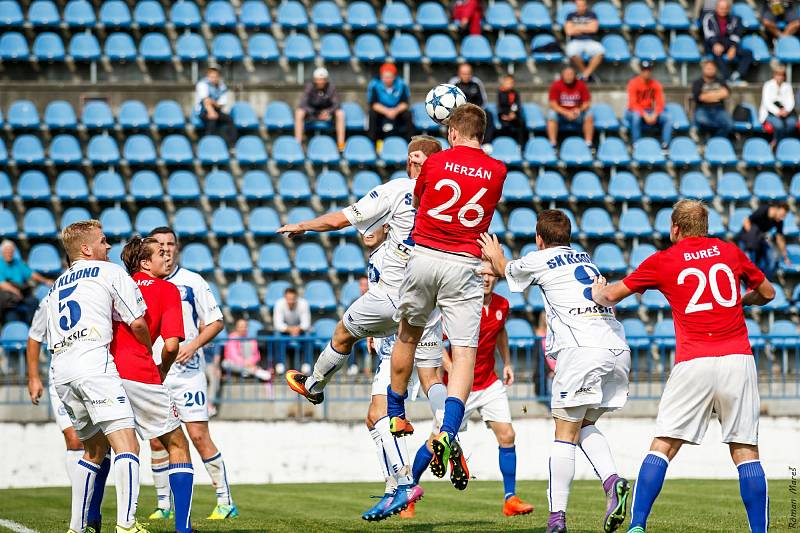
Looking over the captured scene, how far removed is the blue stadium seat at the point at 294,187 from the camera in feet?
69.9

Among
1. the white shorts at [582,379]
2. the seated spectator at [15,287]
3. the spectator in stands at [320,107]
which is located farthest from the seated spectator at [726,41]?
the white shorts at [582,379]

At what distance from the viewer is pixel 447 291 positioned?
8.78 meters

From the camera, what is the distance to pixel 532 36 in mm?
24406

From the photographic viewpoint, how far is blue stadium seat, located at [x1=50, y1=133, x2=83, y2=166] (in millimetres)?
21484

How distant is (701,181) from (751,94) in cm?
249

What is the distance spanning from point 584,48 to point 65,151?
9909mm

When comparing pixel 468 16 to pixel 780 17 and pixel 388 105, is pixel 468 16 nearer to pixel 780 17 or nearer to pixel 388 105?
pixel 388 105

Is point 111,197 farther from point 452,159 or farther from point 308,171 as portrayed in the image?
point 452,159

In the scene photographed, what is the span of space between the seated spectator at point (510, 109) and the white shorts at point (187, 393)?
1132 cm

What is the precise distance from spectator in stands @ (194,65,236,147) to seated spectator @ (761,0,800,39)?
35.7 ft

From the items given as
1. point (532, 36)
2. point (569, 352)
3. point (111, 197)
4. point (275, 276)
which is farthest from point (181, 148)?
point (569, 352)

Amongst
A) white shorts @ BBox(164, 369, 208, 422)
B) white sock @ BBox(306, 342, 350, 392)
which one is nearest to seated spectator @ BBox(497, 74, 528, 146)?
white shorts @ BBox(164, 369, 208, 422)

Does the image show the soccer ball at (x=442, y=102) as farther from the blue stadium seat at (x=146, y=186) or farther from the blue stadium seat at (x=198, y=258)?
the blue stadium seat at (x=146, y=186)

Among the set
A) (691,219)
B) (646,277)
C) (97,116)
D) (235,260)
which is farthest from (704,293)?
(97,116)
